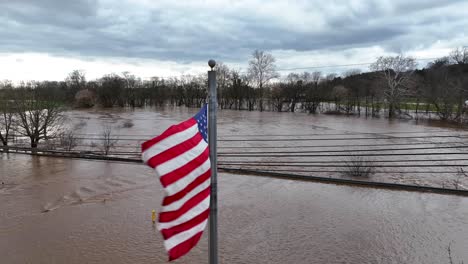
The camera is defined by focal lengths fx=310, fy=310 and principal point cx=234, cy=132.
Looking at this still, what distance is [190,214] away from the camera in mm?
2975

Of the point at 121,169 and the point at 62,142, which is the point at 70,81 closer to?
the point at 62,142

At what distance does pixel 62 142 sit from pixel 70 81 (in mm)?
81988

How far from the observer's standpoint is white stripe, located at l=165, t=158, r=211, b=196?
278cm

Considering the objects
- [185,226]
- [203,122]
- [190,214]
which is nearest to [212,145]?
[203,122]

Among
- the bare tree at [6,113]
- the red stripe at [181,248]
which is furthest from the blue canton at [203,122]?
the bare tree at [6,113]

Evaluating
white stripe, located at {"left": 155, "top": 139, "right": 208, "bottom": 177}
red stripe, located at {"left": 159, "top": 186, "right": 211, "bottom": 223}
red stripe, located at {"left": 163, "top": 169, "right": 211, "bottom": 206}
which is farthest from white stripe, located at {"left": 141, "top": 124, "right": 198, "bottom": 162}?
red stripe, located at {"left": 159, "top": 186, "right": 211, "bottom": 223}

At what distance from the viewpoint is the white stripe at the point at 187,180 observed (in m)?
2.78

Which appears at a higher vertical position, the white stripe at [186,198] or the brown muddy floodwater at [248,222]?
the white stripe at [186,198]

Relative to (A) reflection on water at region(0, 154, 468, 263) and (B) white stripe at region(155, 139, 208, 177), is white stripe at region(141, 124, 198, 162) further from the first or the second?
(A) reflection on water at region(0, 154, 468, 263)

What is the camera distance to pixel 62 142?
22781mm

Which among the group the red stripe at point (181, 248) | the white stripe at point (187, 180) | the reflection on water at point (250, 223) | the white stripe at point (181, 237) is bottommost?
the reflection on water at point (250, 223)

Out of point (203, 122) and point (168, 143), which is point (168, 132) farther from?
point (203, 122)

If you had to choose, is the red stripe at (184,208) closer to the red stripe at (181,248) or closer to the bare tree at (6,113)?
the red stripe at (181,248)

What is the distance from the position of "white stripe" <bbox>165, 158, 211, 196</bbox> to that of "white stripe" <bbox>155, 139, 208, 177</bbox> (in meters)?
0.12
